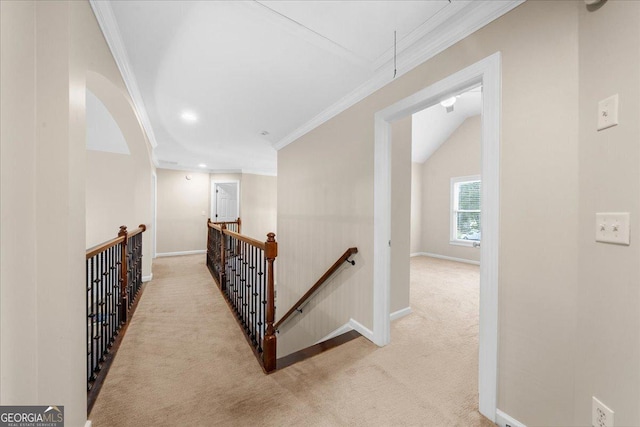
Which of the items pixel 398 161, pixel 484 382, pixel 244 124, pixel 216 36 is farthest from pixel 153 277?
pixel 484 382

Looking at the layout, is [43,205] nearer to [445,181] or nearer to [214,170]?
[214,170]

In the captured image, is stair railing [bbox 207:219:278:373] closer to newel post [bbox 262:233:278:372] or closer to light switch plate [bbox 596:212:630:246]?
newel post [bbox 262:233:278:372]

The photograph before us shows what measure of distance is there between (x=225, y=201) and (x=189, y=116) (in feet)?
14.4

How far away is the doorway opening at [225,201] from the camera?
728cm

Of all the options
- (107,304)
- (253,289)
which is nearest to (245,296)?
(253,289)

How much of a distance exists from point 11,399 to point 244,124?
3.39 m

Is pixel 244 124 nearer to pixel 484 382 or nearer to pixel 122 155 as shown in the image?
pixel 122 155

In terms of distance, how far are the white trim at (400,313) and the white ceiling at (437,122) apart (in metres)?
3.49

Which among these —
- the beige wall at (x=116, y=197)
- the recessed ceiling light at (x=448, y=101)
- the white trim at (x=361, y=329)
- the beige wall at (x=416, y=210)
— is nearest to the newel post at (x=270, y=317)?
the white trim at (x=361, y=329)

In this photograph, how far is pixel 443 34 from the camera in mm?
1618

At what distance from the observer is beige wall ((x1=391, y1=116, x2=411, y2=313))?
2.75 metres

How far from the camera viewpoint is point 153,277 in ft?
14.1

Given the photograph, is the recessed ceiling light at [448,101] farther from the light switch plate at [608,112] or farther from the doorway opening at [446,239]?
the light switch plate at [608,112]

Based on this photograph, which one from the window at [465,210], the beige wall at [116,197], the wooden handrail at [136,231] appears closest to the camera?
the wooden handrail at [136,231]
